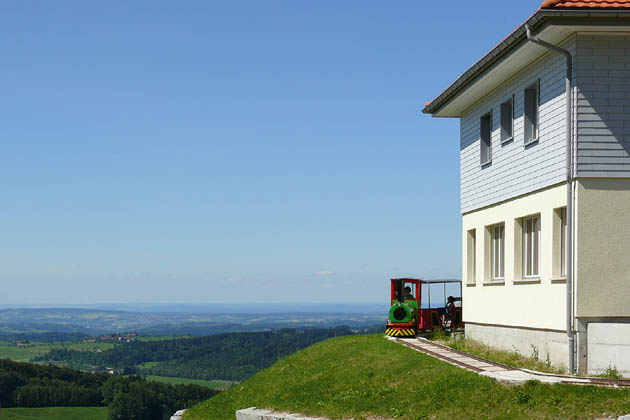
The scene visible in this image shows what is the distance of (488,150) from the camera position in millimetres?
22531

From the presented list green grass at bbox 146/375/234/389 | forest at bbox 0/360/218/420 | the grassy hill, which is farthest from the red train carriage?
green grass at bbox 146/375/234/389

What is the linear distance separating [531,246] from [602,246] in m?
3.15

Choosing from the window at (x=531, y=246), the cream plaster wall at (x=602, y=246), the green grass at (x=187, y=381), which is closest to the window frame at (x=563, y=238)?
the cream plaster wall at (x=602, y=246)

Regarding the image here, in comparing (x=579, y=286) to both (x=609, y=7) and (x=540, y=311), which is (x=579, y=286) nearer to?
(x=540, y=311)

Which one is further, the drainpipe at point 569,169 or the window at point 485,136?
the window at point 485,136

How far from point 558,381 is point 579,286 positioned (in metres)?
2.48

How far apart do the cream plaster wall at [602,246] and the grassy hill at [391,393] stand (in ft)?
8.84

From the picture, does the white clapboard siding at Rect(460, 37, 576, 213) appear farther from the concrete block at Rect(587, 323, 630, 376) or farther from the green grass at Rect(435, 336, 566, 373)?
the green grass at Rect(435, 336, 566, 373)

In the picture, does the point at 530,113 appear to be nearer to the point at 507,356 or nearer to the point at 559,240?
the point at 559,240

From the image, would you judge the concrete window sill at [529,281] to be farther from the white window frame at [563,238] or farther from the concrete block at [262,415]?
the concrete block at [262,415]

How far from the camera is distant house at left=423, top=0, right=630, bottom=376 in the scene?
16141 millimetres

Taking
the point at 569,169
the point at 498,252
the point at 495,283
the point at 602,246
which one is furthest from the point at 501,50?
the point at 495,283

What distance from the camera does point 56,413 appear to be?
114 meters

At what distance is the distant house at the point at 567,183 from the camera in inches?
635
